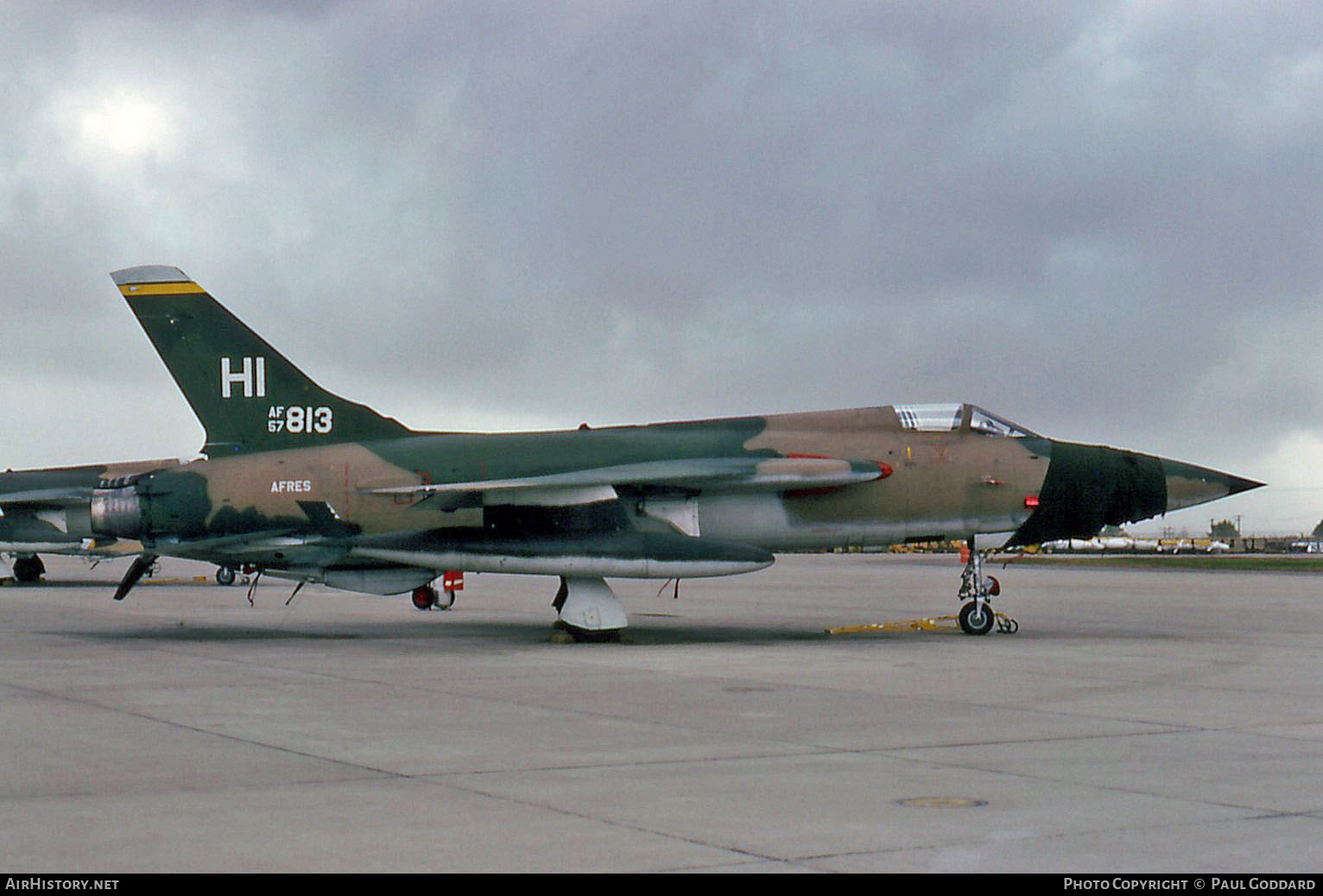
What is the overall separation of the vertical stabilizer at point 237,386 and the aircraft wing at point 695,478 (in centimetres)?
143

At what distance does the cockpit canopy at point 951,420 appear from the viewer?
63.5ft

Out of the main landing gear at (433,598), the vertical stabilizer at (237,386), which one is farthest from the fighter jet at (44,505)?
the vertical stabilizer at (237,386)

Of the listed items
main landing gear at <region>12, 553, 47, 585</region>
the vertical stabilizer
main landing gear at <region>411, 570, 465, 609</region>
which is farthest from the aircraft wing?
main landing gear at <region>12, 553, 47, 585</region>

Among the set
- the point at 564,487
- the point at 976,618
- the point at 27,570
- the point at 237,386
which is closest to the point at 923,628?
the point at 976,618

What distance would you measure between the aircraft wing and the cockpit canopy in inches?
34.0

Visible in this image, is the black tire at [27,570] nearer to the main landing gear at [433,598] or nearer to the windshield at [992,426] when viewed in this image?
the main landing gear at [433,598]

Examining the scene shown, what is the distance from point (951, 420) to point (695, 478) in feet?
12.1

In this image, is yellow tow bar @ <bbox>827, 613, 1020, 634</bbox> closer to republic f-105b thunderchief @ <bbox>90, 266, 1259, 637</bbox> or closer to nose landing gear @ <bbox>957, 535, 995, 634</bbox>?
nose landing gear @ <bbox>957, 535, 995, 634</bbox>

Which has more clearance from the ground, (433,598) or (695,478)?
(695,478)

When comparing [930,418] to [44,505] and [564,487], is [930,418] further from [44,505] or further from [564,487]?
[44,505]

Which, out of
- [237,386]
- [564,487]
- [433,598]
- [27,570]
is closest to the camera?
[564,487]

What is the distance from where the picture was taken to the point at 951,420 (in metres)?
19.4
